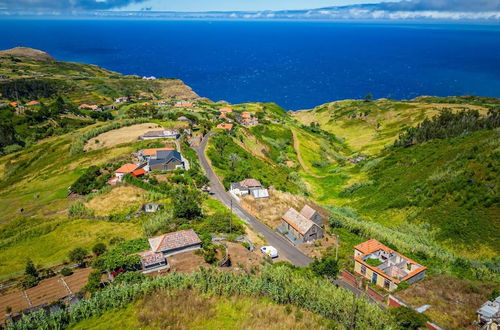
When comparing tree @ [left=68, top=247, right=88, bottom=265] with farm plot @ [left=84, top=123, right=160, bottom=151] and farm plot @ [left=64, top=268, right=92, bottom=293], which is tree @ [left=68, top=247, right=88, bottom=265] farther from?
farm plot @ [left=84, top=123, right=160, bottom=151]

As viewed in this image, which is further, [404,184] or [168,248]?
[404,184]

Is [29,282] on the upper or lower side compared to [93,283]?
lower

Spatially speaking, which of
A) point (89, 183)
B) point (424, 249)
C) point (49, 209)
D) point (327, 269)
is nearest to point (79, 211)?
point (49, 209)

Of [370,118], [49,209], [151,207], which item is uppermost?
[151,207]

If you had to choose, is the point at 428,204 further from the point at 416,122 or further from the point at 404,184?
the point at 416,122

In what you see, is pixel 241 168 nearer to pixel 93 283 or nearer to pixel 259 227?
pixel 259 227

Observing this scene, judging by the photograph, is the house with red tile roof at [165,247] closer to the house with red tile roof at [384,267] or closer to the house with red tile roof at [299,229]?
the house with red tile roof at [299,229]

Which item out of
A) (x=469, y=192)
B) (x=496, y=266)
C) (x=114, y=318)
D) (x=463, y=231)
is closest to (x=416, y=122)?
(x=469, y=192)

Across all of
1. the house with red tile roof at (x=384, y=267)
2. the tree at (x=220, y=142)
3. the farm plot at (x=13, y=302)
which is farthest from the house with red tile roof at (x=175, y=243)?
the tree at (x=220, y=142)
